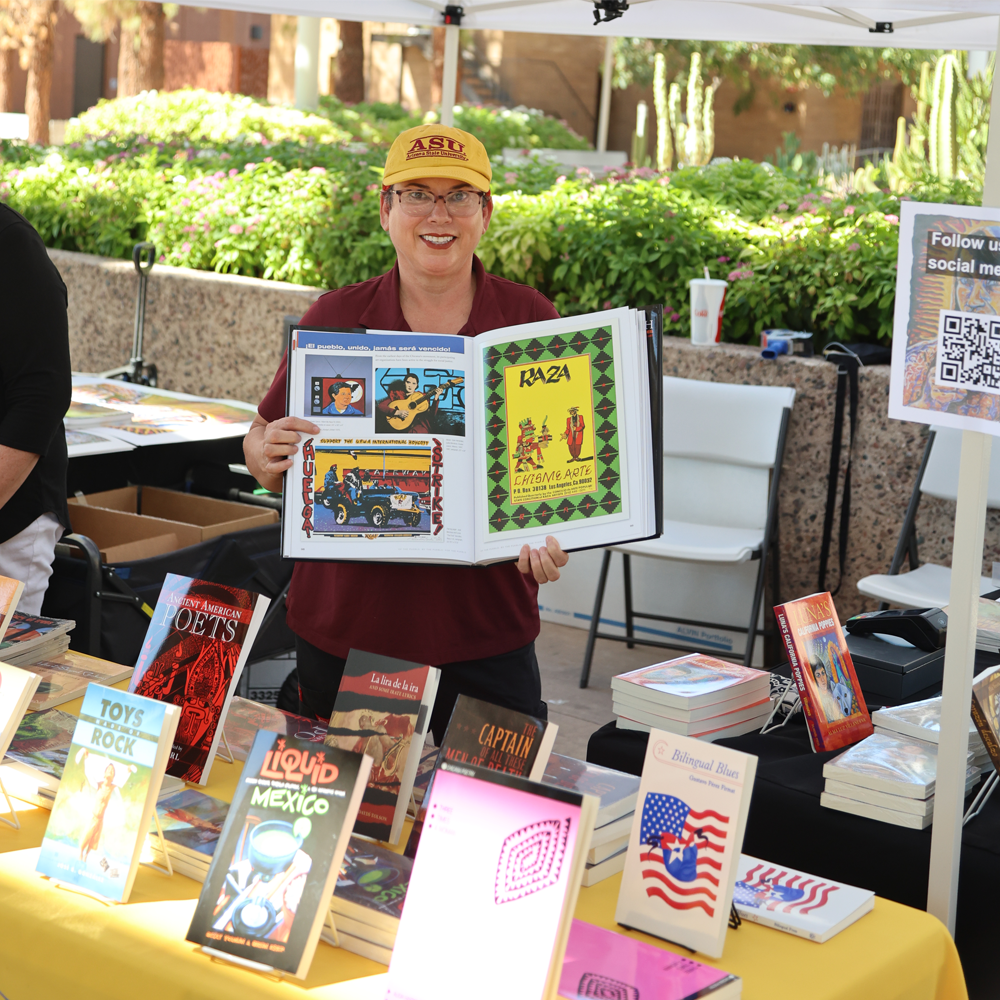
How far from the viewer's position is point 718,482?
4801mm

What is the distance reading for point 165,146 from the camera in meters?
7.96

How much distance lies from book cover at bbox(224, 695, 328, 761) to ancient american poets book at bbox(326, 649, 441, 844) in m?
0.23

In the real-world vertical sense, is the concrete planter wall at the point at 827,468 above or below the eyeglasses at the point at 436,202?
below

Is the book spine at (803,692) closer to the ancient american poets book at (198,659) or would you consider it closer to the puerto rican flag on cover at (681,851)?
the puerto rican flag on cover at (681,851)

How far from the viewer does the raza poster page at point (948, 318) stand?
1674 mm

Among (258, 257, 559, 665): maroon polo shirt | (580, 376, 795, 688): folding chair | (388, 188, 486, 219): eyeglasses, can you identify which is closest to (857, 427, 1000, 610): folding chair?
(580, 376, 795, 688): folding chair

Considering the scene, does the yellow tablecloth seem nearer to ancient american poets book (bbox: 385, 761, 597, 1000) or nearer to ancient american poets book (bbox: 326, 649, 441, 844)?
ancient american poets book (bbox: 385, 761, 597, 1000)

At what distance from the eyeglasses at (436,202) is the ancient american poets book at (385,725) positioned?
0.82 metres

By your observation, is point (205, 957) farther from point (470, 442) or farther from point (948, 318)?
point (948, 318)

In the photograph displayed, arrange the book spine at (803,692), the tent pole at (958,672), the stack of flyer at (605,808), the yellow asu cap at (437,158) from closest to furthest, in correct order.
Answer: the stack of flyer at (605,808) < the tent pole at (958,672) < the yellow asu cap at (437,158) < the book spine at (803,692)

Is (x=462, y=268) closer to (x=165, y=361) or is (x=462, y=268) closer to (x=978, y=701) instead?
(x=978, y=701)

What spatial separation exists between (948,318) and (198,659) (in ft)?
3.96

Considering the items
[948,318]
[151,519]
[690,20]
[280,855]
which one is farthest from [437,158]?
[690,20]

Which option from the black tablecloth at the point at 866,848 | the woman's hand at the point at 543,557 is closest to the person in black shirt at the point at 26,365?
the woman's hand at the point at 543,557
